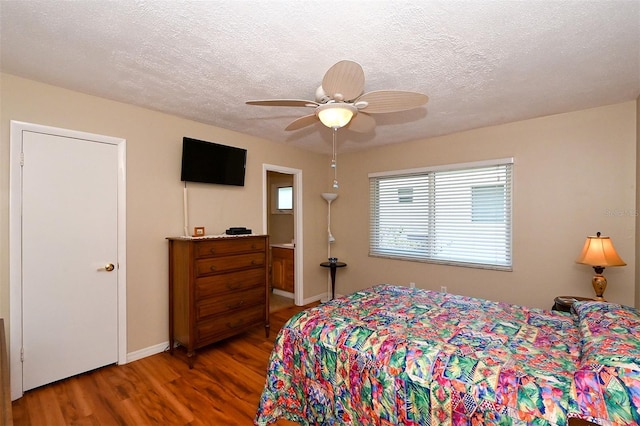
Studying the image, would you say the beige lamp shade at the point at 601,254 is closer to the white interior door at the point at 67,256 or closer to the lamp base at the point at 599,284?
the lamp base at the point at 599,284

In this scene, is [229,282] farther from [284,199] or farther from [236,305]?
[284,199]

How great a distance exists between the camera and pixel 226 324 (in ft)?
10.1

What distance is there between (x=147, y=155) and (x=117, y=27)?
1.52 meters

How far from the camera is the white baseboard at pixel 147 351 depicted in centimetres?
289

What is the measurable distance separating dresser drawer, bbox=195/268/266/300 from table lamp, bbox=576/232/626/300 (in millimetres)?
3112

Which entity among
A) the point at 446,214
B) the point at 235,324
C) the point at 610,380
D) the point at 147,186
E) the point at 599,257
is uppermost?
the point at 147,186

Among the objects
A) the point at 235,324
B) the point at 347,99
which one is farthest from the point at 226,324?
the point at 347,99

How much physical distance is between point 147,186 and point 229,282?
126cm

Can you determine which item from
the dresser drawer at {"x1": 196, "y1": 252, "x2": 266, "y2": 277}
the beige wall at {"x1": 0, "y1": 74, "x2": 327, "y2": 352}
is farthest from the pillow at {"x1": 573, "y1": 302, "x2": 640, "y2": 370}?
the beige wall at {"x1": 0, "y1": 74, "x2": 327, "y2": 352}

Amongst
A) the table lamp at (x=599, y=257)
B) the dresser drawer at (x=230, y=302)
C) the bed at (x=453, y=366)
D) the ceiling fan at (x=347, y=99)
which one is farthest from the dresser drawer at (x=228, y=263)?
the table lamp at (x=599, y=257)

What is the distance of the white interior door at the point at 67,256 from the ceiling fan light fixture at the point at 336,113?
2090mm

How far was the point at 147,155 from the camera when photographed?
3.00 meters

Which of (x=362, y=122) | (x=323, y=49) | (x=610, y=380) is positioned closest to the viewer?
(x=610, y=380)

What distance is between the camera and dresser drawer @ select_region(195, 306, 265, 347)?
9.47ft
